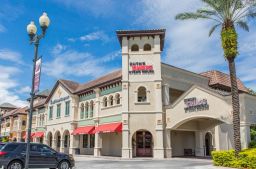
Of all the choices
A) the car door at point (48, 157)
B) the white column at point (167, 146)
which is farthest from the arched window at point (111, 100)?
the car door at point (48, 157)

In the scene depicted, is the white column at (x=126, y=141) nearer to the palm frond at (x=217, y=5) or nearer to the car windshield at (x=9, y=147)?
the palm frond at (x=217, y=5)

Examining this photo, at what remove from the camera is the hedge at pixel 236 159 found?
17.3m

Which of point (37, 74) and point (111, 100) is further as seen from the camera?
point (111, 100)

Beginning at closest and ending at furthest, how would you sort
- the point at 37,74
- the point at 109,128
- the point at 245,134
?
the point at 37,74
the point at 245,134
the point at 109,128

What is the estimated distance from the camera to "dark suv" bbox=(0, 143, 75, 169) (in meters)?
15.2

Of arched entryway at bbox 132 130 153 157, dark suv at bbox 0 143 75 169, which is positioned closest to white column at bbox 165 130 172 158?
arched entryway at bbox 132 130 153 157

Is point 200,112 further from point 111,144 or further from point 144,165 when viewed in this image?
point 111,144

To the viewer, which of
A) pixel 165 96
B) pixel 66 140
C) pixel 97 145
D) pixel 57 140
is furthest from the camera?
pixel 57 140

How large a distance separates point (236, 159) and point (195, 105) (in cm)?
827

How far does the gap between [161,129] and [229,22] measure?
1268 cm

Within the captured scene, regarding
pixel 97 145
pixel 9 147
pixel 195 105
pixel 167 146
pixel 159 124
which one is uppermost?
pixel 195 105

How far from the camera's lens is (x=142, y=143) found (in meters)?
30.6

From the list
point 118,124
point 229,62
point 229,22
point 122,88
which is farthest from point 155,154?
point 229,22

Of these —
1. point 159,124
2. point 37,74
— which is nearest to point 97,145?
point 159,124
